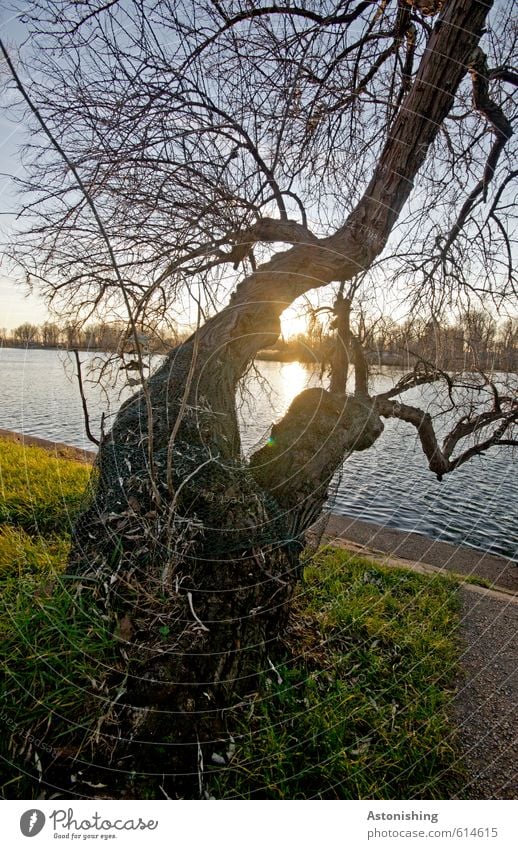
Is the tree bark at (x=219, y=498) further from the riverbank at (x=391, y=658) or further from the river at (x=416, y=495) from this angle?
the river at (x=416, y=495)

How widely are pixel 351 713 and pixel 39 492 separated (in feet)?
11.2

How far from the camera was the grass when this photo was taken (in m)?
1.36

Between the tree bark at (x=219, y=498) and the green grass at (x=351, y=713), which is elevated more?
the tree bark at (x=219, y=498)

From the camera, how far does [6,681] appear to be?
1414mm

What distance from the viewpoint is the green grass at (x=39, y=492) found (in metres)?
3.34

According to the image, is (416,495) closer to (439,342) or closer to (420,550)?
(420,550)

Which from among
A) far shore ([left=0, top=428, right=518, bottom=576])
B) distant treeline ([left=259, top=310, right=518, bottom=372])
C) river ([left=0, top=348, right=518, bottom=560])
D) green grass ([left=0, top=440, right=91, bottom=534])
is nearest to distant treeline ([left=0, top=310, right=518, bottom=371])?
distant treeline ([left=259, top=310, right=518, bottom=372])

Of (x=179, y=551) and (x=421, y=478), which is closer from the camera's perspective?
(x=179, y=551)

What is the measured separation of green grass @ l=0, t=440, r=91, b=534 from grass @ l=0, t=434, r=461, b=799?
0.79 metres

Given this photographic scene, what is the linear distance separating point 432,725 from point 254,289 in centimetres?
248

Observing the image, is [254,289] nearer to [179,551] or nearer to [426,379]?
[426,379]

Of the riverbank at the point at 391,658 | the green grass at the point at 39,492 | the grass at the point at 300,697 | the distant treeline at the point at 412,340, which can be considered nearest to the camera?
the grass at the point at 300,697

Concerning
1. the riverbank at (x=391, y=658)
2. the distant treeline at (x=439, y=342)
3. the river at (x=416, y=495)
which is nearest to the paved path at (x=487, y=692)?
the riverbank at (x=391, y=658)
